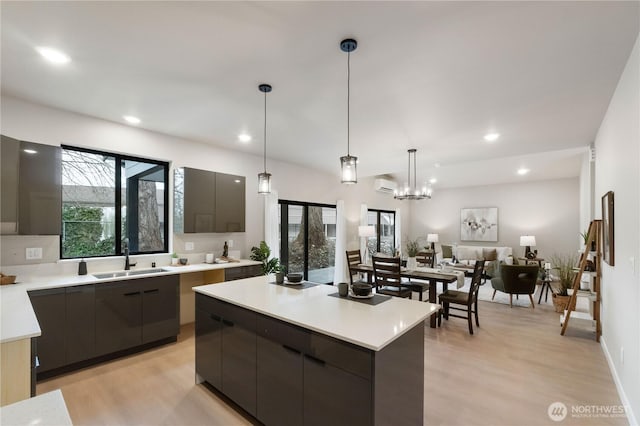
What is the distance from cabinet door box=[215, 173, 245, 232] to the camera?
14.6 ft

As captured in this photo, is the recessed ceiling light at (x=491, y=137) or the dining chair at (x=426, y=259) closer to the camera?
the recessed ceiling light at (x=491, y=137)

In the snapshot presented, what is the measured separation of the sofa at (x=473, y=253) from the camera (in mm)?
7914

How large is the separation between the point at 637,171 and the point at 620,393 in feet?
6.36

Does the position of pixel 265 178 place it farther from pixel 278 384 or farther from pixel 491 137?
pixel 491 137

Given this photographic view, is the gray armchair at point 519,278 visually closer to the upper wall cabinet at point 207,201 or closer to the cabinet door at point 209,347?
the upper wall cabinet at point 207,201

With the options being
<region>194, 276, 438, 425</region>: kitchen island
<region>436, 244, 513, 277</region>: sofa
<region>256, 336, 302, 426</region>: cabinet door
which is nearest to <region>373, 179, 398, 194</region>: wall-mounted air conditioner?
<region>436, 244, 513, 277</region>: sofa

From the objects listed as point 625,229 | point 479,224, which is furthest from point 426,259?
point 625,229

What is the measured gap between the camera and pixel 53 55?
87.6 inches

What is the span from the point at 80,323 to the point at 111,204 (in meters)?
1.50

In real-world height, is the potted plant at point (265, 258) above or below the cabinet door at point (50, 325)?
above

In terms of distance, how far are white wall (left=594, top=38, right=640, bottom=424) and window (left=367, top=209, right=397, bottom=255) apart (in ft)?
18.5

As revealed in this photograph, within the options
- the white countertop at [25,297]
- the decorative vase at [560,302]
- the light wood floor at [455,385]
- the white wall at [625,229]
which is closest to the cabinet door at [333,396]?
the light wood floor at [455,385]

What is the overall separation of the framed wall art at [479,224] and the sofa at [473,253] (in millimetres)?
371

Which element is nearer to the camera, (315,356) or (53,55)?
(315,356)
